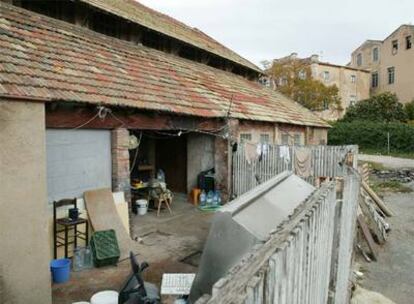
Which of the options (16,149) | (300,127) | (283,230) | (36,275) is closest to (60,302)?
(36,275)


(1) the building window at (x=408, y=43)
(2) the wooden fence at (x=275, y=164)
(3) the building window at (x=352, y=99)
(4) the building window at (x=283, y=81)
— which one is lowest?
(2) the wooden fence at (x=275, y=164)

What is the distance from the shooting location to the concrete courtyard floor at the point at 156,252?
Answer: 231 inches

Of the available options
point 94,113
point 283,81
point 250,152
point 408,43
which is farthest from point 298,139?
point 408,43

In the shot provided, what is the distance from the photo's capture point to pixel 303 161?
11898 millimetres

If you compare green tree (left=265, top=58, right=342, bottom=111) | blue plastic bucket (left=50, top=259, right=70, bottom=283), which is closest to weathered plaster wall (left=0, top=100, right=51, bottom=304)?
blue plastic bucket (left=50, top=259, right=70, bottom=283)

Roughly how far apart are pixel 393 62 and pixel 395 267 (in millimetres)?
42434

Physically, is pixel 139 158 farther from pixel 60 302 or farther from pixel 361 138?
pixel 361 138

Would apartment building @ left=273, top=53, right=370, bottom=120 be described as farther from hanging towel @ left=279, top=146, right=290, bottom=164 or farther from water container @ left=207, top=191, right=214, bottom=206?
water container @ left=207, top=191, right=214, bottom=206

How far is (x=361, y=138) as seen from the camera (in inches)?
1268

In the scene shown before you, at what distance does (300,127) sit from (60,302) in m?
14.3

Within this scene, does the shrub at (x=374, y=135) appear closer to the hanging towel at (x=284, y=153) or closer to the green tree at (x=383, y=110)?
the green tree at (x=383, y=110)

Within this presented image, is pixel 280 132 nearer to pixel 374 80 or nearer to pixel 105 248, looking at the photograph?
pixel 105 248

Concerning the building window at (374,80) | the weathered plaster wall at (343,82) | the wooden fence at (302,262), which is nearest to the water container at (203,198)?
the wooden fence at (302,262)

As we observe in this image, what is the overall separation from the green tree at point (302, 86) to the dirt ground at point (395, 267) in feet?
94.0
